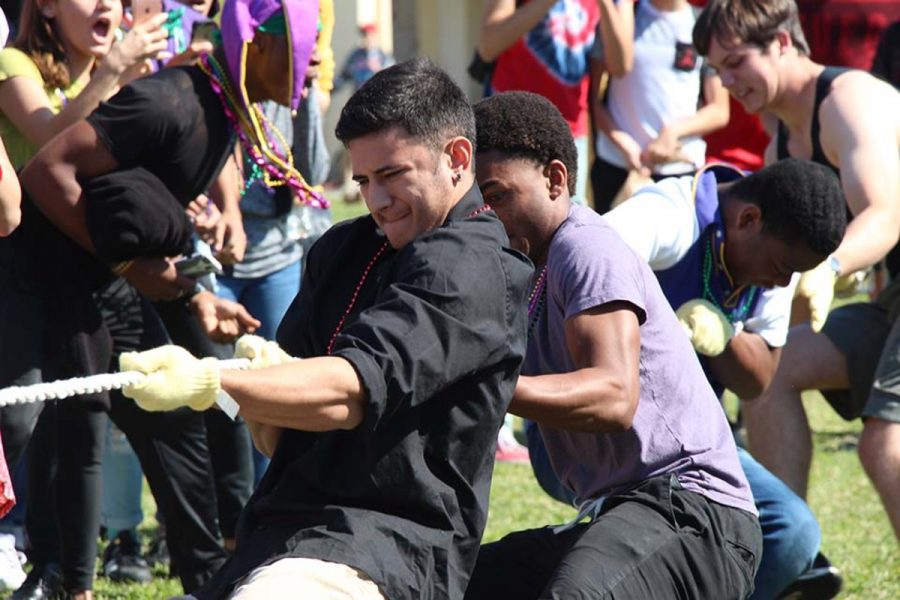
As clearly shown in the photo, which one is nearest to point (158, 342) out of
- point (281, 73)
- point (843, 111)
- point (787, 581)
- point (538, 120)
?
point (281, 73)

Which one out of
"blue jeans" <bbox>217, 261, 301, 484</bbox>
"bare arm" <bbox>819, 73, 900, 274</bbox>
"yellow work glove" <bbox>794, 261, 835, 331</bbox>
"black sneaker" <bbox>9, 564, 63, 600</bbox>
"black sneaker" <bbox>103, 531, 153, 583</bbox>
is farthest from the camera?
"blue jeans" <bbox>217, 261, 301, 484</bbox>

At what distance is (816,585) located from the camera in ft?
13.5

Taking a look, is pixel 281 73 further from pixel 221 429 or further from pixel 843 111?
pixel 843 111

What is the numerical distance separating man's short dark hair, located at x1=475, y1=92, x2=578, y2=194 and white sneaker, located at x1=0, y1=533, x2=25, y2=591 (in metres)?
1.55

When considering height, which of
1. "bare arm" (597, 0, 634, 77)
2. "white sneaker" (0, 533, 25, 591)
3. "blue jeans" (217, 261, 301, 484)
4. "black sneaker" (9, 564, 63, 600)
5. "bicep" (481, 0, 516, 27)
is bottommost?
"black sneaker" (9, 564, 63, 600)

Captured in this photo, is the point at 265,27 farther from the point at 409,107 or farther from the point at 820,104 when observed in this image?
the point at 820,104

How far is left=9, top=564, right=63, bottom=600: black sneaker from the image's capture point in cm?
455

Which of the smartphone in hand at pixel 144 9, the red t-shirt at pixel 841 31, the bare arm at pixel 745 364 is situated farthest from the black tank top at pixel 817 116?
the red t-shirt at pixel 841 31

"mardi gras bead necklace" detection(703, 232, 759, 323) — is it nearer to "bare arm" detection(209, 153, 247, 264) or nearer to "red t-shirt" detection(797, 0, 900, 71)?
"bare arm" detection(209, 153, 247, 264)

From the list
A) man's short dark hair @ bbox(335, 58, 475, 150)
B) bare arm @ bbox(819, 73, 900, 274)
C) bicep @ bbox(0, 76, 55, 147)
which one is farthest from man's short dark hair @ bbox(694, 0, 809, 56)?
man's short dark hair @ bbox(335, 58, 475, 150)

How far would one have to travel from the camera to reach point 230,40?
4.36m

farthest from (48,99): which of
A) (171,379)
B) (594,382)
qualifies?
(171,379)

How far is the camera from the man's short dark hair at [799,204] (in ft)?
12.8

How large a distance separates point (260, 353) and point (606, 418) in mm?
774
